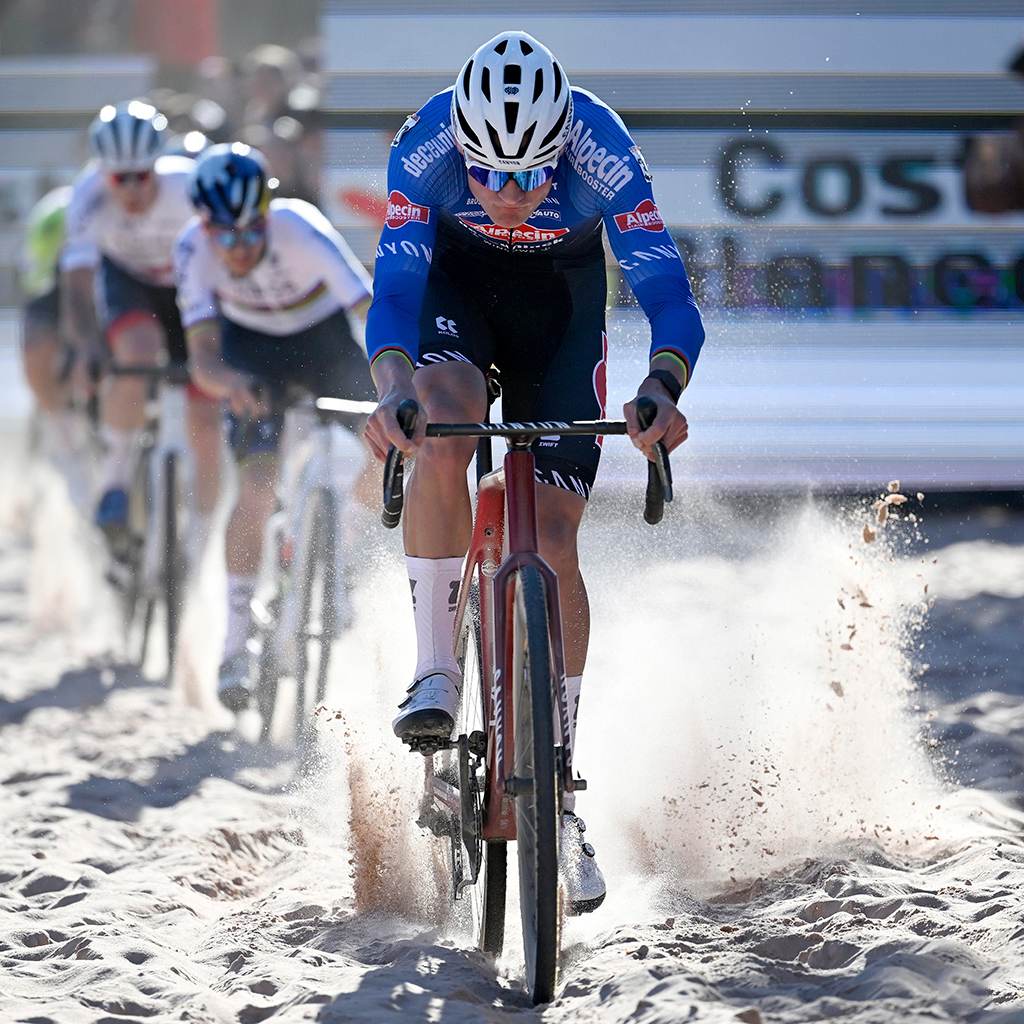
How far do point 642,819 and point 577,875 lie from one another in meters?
0.98

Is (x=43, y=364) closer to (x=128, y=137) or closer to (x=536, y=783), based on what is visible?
(x=128, y=137)

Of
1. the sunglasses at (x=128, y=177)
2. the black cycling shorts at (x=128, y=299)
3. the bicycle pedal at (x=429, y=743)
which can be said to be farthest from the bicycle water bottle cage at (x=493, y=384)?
the black cycling shorts at (x=128, y=299)

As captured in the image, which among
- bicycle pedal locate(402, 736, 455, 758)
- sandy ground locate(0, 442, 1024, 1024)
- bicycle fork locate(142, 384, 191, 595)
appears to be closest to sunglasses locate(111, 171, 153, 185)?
bicycle fork locate(142, 384, 191, 595)

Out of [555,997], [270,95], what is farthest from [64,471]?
[555,997]

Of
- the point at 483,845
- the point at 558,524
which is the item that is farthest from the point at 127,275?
the point at 483,845

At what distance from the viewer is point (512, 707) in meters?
2.68

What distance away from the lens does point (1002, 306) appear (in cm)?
797

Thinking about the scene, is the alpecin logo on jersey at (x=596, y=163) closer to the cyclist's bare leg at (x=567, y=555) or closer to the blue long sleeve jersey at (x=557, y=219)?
the blue long sleeve jersey at (x=557, y=219)

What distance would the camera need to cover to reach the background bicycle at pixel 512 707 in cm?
251

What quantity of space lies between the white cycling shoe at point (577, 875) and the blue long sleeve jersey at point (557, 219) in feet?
3.37

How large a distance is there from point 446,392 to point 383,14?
4.89m

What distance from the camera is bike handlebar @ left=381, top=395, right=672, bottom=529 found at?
8.36ft

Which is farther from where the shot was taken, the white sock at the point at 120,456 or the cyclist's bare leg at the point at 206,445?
the white sock at the point at 120,456

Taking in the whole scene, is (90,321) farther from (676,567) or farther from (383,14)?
(676,567)
